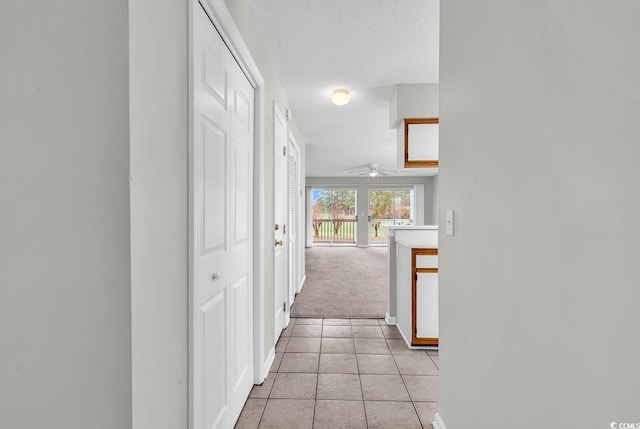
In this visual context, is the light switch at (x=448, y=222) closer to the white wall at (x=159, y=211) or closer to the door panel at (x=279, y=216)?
the white wall at (x=159, y=211)

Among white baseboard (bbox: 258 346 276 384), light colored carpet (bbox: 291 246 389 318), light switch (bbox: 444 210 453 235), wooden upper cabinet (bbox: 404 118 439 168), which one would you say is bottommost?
light colored carpet (bbox: 291 246 389 318)

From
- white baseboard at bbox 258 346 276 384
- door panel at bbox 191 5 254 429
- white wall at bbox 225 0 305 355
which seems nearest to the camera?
door panel at bbox 191 5 254 429

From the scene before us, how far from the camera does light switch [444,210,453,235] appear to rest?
1.59m

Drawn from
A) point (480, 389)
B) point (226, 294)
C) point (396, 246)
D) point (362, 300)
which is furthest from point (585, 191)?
point (362, 300)

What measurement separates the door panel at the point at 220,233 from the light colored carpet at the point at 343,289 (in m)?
1.97

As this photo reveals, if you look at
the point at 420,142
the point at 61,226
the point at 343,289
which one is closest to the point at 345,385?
the point at 61,226

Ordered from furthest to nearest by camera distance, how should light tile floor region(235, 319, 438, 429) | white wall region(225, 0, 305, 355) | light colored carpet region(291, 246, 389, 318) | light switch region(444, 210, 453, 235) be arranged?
light colored carpet region(291, 246, 389, 318)
white wall region(225, 0, 305, 355)
light tile floor region(235, 319, 438, 429)
light switch region(444, 210, 453, 235)

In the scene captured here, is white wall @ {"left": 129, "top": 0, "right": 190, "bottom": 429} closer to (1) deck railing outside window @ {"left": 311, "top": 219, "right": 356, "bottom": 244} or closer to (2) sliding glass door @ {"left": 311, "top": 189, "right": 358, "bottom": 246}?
(2) sliding glass door @ {"left": 311, "top": 189, "right": 358, "bottom": 246}

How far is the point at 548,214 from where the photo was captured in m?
0.86

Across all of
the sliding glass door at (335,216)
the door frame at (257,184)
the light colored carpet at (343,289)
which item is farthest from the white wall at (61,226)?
the sliding glass door at (335,216)

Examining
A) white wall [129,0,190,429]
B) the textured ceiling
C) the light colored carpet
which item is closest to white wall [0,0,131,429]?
white wall [129,0,190,429]

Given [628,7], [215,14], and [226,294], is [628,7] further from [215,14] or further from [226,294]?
[226,294]

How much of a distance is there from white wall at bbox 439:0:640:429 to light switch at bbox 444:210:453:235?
0.12 m

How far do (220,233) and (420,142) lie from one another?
2.47 metres
